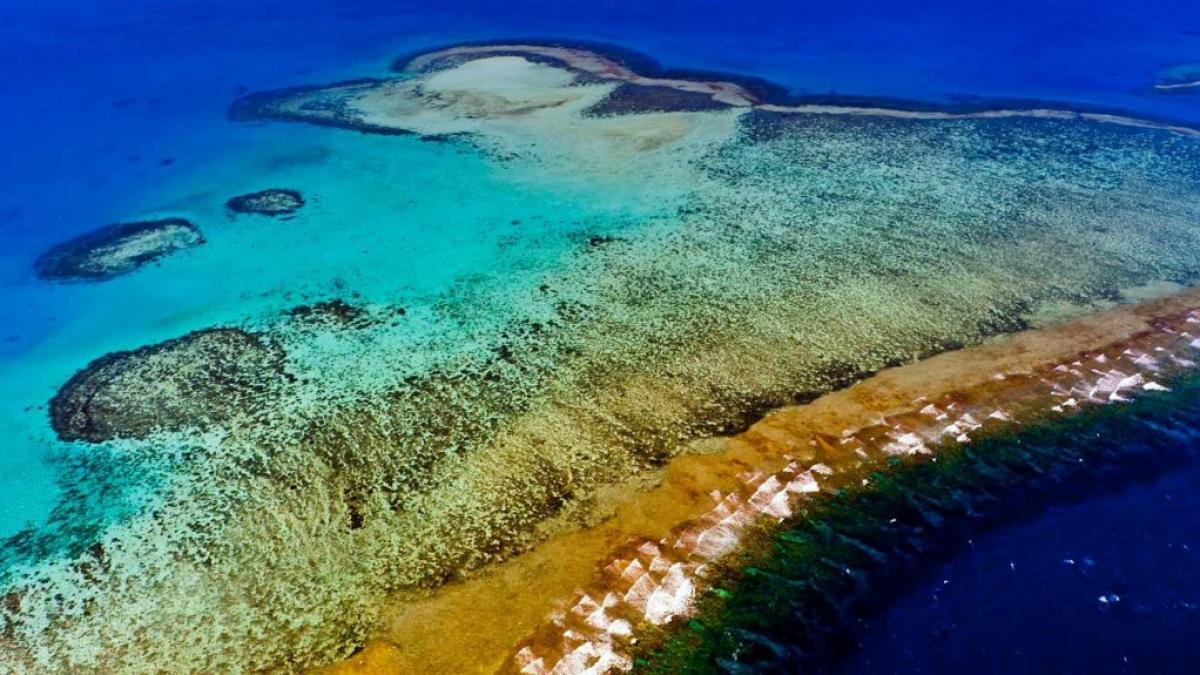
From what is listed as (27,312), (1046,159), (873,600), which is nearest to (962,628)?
(873,600)

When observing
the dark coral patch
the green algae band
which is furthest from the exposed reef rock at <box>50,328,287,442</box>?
the dark coral patch

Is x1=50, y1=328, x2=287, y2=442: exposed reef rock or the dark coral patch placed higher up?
the dark coral patch

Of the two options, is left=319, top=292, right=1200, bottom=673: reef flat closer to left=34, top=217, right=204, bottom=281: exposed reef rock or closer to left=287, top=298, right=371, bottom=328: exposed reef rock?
left=287, top=298, right=371, bottom=328: exposed reef rock

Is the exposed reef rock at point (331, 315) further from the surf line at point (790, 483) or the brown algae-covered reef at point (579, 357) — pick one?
the surf line at point (790, 483)

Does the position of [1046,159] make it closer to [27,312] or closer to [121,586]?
[121,586]

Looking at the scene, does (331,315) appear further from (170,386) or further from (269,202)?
(269,202)

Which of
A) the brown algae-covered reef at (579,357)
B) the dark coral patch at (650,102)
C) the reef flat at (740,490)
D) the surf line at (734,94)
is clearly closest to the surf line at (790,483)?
the reef flat at (740,490)
